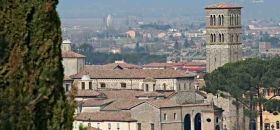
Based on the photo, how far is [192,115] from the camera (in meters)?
64.1

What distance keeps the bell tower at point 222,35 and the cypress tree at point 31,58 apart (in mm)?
64397

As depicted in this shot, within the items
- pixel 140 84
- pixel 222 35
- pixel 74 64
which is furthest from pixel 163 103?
pixel 222 35

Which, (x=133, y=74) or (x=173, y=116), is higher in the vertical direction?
(x=133, y=74)

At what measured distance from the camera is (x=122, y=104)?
5934cm

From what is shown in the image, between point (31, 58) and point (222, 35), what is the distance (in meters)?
65.1

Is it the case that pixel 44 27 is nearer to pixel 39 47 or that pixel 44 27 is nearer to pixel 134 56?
pixel 39 47

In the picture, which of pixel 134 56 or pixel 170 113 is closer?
pixel 170 113

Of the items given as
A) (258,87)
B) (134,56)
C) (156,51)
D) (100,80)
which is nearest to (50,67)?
(258,87)

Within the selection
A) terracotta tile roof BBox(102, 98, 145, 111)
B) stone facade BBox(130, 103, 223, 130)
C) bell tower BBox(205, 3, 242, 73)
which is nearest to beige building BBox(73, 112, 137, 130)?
terracotta tile roof BBox(102, 98, 145, 111)

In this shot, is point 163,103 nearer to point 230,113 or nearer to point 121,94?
point 121,94

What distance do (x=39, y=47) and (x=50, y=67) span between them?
0.87ft

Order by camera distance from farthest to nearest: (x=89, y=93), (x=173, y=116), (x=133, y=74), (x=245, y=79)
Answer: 1. (x=133, y=74)
2. (x=173, y=116)
3. (x=89, y=93)
4. (x=245, y=79)

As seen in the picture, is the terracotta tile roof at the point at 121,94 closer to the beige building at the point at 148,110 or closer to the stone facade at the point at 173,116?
the beige building at the point at 148,110

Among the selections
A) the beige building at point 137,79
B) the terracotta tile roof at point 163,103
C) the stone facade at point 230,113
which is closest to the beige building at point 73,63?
the beige building at point 137,79
